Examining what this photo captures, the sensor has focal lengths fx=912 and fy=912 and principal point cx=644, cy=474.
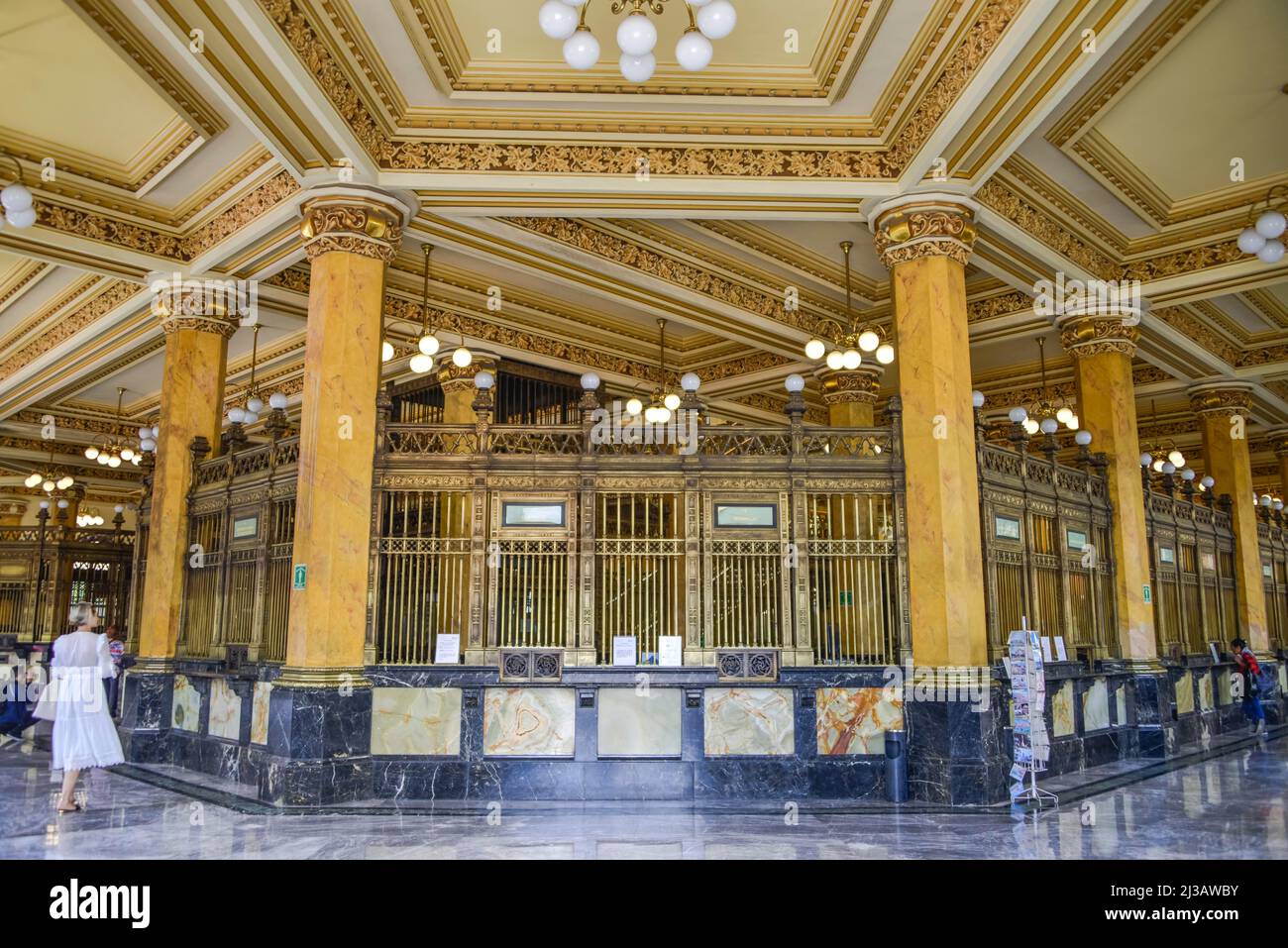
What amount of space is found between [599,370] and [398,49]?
7.32 m

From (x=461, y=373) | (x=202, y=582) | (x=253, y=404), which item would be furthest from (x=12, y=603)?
(x=461, y=373)

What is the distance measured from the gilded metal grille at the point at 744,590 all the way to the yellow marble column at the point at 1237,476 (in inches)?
395

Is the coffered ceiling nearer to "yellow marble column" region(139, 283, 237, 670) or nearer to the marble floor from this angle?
"yellow marble column" region(139, 283, 237, 670)

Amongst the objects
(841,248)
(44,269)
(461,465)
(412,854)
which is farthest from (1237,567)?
(44,269)

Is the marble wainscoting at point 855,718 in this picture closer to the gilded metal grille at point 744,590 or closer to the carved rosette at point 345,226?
the gilded metal grille at point 744,590

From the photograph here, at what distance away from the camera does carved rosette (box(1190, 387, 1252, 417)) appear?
47.4 ft

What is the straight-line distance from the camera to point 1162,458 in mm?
18141

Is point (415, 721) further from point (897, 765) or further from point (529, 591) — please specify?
point (897, 765)

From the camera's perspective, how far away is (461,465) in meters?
8.47

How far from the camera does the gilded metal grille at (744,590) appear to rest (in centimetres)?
841

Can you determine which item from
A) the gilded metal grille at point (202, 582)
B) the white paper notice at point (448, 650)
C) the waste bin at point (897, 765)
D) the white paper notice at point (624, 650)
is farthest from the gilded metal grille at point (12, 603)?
the waste bin at point (897, 765)

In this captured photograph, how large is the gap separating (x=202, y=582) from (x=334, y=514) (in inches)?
126
